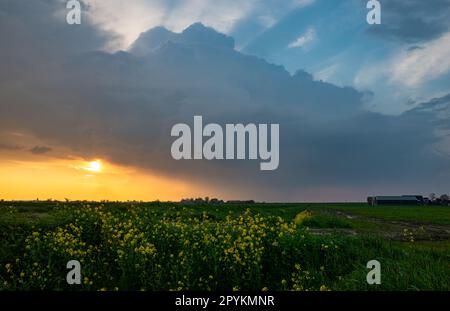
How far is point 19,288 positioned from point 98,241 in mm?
2907

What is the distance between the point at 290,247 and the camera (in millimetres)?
13008

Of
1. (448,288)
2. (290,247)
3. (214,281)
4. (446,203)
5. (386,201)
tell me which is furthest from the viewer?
(386,201)

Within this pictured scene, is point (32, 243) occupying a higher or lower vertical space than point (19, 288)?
higher

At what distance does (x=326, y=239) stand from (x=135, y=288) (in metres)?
5.68

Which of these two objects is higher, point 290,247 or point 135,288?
point 290,247
